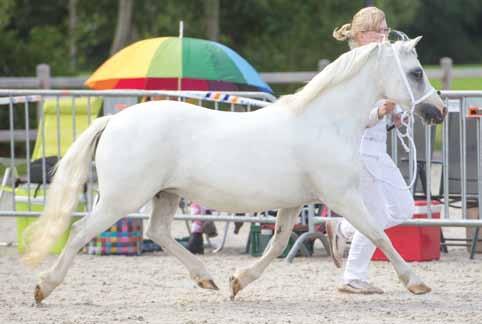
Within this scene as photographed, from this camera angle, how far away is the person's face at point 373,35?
822cm

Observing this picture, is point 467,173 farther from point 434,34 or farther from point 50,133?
point 434,34

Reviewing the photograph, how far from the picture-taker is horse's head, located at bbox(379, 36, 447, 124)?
7.85m

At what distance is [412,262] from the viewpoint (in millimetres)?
10242

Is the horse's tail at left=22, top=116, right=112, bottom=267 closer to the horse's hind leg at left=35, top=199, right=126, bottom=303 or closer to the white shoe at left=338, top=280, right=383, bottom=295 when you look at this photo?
the horse's hind leg at left=35, top=199, right=126, bottom=303

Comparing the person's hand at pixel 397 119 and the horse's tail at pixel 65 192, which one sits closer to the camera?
the horse's tail at pixel 65 192

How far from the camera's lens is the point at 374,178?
27.1 feet

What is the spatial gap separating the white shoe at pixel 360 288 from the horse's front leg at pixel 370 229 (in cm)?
60

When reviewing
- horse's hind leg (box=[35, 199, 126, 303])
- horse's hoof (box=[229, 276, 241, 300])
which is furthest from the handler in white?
horse's hind leg (box=[35, 199, 126, 303])

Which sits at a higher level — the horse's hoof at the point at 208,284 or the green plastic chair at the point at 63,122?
the green plastic chair at the point at 63,122

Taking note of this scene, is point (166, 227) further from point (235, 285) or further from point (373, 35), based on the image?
point (373, 35)

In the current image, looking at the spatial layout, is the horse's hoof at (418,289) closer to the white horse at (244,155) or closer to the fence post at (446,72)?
the white horse at (244,155)

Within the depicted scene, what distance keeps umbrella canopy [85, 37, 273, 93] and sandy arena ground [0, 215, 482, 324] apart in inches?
71.0

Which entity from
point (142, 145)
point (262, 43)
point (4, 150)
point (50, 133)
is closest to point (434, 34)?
point (262, 43)

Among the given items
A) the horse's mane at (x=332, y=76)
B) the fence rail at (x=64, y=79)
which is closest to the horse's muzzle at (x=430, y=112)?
the horse's mane at (x=332, y=76)
